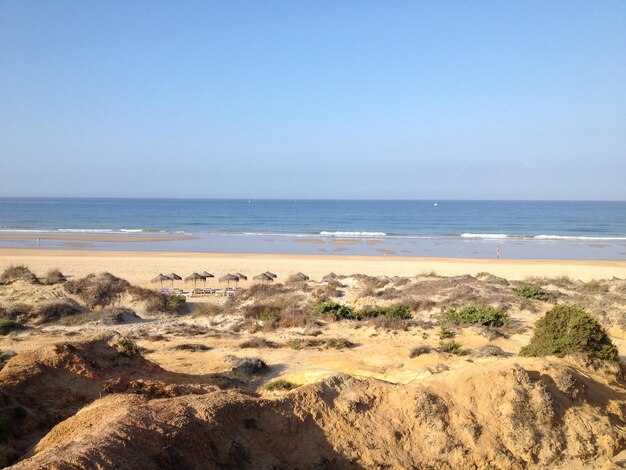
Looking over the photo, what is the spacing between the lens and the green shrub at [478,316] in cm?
1520

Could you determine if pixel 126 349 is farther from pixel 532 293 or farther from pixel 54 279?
pixel 532 293

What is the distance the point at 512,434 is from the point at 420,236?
175 ft

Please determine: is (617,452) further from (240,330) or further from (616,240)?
(616,240)

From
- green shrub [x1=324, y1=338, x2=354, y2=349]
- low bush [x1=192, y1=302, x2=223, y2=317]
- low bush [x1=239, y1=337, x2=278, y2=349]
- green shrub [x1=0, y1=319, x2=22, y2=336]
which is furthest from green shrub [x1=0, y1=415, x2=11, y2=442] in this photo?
low bush [x1=192, y1=302, x2=223, y2=317]

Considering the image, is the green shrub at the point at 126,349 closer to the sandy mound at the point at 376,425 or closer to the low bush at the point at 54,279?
the sandy mound at the point at 376,425

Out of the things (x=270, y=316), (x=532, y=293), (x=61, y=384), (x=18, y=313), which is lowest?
(x=18, y=313)

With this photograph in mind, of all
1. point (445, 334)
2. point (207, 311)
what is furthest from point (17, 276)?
point (445, 334)

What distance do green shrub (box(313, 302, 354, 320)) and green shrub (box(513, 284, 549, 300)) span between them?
21.1 ft

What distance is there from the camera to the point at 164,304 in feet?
65.0

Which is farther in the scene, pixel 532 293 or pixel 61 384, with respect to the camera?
pixel 532 293

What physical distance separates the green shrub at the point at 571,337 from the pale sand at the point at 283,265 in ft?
58.1

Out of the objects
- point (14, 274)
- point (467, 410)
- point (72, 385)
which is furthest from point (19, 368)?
point (14, 274)

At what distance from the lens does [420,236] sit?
59.5 metres

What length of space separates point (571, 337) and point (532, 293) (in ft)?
27.9
